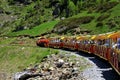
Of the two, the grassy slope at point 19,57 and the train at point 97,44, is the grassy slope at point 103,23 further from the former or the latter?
the grassy slope at point 19,57

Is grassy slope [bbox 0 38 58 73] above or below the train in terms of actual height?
below

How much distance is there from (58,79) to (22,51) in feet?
153

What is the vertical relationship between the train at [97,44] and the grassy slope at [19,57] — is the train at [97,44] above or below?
above

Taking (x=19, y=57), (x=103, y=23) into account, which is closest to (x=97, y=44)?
(x=19, y=57)

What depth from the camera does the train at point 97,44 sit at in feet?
89.1

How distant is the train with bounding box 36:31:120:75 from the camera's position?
27.2 meters

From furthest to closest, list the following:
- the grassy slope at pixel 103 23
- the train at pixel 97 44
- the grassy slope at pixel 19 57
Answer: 1. the grassy slope at pixel 103 23
2. the grassy slope at pixel 19 57
3. the train at pixel 97 44

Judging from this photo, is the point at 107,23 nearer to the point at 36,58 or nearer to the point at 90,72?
the point at 36,58

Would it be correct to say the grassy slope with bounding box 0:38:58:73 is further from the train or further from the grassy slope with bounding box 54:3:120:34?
the grassy slope with bounding box 54:3:120:34

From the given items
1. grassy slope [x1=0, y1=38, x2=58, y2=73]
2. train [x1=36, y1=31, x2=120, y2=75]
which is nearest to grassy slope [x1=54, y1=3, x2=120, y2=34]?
train [x1=36, y1=31, x2=120, y2=75]

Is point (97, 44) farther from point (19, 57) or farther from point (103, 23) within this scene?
point (103, 23)

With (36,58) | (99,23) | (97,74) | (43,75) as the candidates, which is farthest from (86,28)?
(97,74)

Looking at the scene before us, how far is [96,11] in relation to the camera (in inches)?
4815

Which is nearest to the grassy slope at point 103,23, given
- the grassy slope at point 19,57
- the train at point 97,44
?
the train at point 97,44
